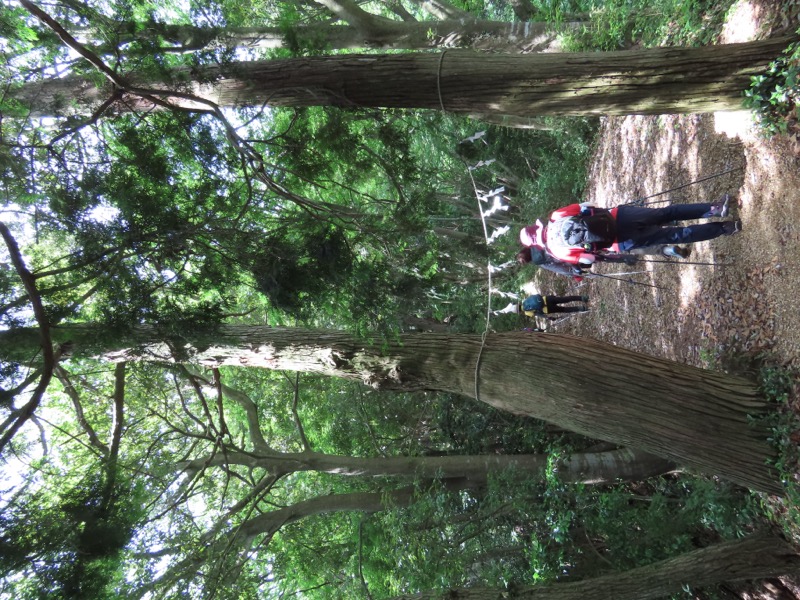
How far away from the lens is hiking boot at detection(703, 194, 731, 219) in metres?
5.46

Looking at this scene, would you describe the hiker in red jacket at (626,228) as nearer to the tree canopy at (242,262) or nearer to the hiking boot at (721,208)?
the hiking boot at (721,208)

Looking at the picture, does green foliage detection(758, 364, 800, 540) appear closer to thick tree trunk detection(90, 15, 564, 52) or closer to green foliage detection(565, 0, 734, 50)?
green foliage detection(565, 0, 734, 50)

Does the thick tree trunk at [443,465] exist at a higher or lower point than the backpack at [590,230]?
lower

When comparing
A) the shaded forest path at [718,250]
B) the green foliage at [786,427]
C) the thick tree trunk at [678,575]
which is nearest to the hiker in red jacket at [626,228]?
the shaded forest path at [718,250]

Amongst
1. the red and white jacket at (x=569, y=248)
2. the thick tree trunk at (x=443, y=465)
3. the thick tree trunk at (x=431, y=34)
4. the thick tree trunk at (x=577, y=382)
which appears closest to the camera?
the thick tree trunk at (x=577, y=382)

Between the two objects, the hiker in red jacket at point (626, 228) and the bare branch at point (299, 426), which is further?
the bare branch at point (299, 426)

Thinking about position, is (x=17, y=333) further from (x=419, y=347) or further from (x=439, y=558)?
(x=439, y=558)

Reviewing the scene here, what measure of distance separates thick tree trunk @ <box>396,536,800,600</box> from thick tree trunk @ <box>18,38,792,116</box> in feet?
14.1

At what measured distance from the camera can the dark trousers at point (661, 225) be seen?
17.5 feet

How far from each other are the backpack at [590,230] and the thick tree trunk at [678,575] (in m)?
3.35

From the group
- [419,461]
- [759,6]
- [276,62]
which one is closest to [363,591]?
[419,461]

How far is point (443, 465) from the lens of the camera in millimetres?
8195

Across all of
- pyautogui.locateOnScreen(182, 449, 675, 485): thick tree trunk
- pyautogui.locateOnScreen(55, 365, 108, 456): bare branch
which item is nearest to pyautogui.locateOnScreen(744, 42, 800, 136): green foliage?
pyautogui.locateOnScreen(182, 449, 675, 485): thick tree trunk

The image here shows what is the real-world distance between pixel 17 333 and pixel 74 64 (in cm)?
238
